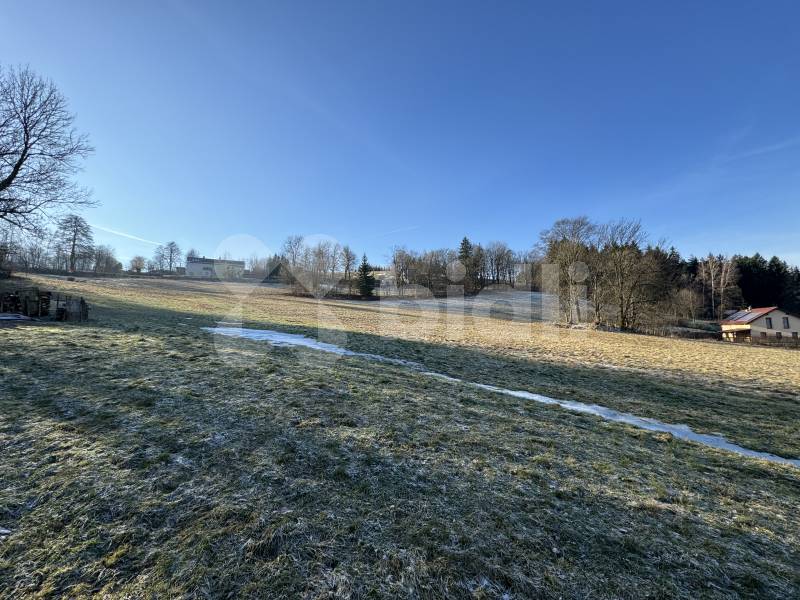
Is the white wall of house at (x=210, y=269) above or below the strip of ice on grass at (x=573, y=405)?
above

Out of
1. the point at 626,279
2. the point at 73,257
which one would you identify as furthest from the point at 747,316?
the point at 73,257

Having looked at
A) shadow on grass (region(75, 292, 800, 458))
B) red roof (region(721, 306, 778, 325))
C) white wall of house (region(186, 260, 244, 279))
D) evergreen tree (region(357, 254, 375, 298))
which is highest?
white wall of house (region(186, 260, 244, 279))

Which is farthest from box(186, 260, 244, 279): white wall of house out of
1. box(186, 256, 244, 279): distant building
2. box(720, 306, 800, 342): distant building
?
box(720, 306, 800, 342): distant building

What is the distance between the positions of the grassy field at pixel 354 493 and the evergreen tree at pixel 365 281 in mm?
50408

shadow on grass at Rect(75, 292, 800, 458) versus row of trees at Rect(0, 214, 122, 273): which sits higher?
row of trees at Rect(0, 214, 122, 273)

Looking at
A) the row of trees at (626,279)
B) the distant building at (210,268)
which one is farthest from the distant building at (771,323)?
the distant building at (210,268)

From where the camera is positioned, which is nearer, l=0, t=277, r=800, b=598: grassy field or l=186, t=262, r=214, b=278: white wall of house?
l=0, t=277, r=800, b=598: grassy field

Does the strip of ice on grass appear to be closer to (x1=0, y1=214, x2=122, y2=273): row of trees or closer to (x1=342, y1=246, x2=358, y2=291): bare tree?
(x1=0, y1=214, x2=122, y2=273): row of trees

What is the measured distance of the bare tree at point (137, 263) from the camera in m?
80.4

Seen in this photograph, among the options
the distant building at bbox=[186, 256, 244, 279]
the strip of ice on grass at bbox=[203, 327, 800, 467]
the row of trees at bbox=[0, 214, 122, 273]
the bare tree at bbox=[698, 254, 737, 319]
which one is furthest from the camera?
the distant building at bbox=[186, 256, 244, 279]

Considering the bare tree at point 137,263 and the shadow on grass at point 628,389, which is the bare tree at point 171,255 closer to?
the bare tree at point 137,263

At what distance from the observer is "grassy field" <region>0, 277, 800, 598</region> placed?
8.78ft

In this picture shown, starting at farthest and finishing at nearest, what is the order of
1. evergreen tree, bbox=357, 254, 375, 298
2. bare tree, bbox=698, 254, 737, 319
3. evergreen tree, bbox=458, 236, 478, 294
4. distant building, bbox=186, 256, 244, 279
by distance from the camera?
distant building, bbox=186, 256, 244, 279, evergreen tree, bbox=458, 236, 478, 294, evergreen tree, bbox=357, 254, 375, 298, bare tree, bbox=698, 254, 737, 319

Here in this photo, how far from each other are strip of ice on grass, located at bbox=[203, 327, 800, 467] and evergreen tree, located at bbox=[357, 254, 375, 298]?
145 feet
